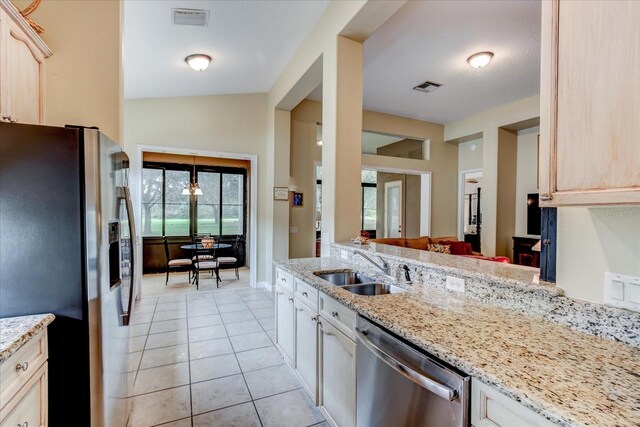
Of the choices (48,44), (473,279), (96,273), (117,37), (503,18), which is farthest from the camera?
(503,18)

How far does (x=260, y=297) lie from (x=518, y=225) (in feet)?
16.5

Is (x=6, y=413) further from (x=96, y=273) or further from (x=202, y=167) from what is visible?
(x=202, y=167)

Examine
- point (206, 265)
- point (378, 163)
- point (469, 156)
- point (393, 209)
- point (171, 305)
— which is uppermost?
point (469, 156)

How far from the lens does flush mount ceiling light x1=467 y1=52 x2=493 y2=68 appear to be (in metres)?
3.65

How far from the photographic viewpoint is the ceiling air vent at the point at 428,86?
4.55 meters

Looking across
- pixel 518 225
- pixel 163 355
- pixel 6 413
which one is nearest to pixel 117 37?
pixel 6 413

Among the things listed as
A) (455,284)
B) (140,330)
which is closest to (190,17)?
(455,284)

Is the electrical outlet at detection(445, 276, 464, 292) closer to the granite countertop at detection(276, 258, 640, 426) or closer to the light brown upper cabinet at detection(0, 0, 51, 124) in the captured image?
the granite countertop at detection(276, 258, 640, 426)

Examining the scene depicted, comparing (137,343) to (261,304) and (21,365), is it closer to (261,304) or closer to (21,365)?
(261,304)

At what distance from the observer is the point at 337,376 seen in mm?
1719

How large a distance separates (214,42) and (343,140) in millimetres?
1899

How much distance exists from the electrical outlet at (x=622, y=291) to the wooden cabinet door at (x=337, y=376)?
1058 mm

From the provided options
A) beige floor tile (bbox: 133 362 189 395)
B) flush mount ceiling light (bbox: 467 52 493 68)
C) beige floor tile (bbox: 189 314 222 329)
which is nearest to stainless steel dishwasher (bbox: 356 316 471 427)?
beige floor tile (bbox: 133 362 189 395)

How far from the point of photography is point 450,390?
979 millimetres
